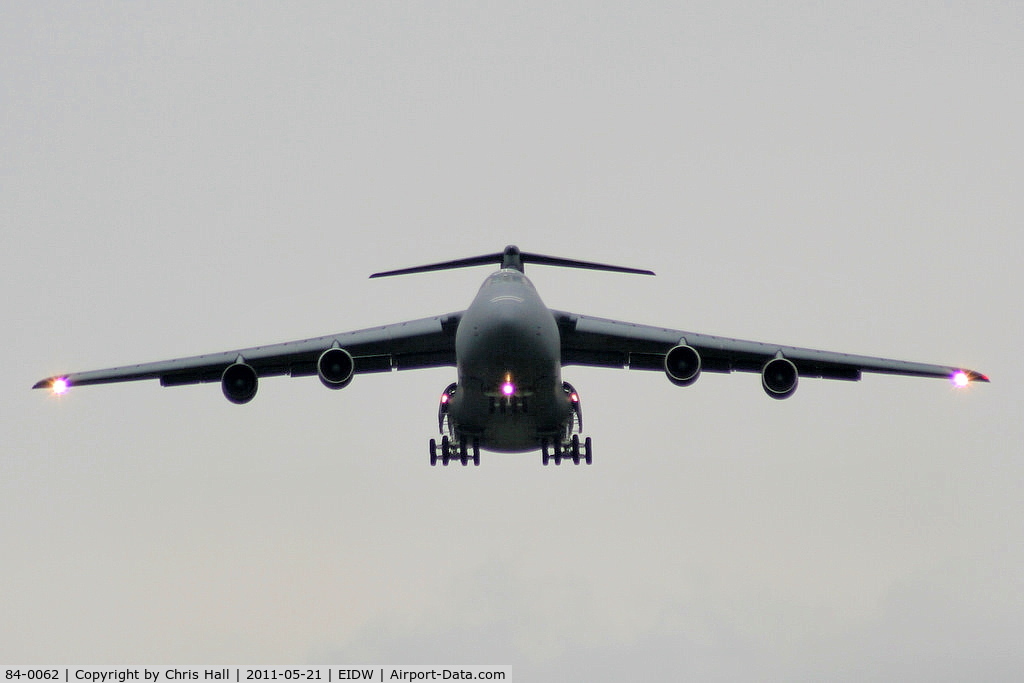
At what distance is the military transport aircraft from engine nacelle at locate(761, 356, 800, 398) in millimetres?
14

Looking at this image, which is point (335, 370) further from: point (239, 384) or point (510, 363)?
point (510, 363)

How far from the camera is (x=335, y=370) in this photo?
66.4ft

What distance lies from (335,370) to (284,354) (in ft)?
5.41

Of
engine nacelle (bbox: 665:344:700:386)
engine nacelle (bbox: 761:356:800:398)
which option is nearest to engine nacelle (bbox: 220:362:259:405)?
engine nacelle (bbox: 665:344:700:386)

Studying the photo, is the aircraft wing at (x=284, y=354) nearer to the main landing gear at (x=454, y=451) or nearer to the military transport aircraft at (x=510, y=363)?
the military transport aircraft at (x=510, y=363)

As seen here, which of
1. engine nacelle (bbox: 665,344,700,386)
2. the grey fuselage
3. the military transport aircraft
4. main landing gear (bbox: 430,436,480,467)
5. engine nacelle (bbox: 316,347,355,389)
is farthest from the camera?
main landing gear (bbox: 430,436,480,467)

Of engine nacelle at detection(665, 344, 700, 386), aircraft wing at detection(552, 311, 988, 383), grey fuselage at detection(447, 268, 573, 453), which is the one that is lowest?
grey fuselage at detection(447, 268, 573, 453)

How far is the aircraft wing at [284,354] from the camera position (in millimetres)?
21422

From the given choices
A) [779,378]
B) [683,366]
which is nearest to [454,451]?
[683,366]

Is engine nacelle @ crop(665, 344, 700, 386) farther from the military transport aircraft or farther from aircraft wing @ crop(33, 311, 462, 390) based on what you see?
aircraft wing @ crop(33, 311, 462, 390)

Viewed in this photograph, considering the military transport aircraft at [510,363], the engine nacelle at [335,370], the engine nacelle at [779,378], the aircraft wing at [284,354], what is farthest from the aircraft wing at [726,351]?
the engine nacelle at [335,370]

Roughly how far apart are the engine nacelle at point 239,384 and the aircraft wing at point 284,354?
2.12 ft

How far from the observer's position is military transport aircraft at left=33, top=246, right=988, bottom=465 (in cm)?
1875

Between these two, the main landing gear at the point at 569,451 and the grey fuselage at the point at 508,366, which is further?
the main landing gear at the point at 569,451
